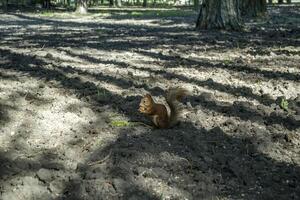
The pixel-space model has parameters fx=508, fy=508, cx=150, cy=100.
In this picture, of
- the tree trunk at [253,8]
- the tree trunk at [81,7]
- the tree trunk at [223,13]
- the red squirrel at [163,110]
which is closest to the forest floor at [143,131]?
the red squirrel at [163,110]

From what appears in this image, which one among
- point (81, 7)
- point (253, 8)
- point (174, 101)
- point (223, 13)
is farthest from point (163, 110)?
point (81, 7)

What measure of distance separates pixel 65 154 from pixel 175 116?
106 centimetres

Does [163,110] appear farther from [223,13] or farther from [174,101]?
[223,13]

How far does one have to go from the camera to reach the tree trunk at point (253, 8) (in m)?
19.2

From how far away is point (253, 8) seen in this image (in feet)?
63.2

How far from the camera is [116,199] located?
320cm

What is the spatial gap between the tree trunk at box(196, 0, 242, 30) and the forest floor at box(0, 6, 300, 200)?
5188mm

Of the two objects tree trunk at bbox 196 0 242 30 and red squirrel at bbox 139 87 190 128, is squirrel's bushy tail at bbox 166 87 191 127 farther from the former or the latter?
tree trunk at bbox 196 0 242 30

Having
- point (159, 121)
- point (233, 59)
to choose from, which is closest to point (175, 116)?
point (159, 121)

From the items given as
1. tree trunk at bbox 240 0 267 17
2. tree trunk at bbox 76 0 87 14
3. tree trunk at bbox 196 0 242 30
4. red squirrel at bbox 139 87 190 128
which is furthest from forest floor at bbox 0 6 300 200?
tree trunk at bbox 76 0 87 14

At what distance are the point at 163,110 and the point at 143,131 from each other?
249 millimetres

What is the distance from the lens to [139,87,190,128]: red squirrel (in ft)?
13.9

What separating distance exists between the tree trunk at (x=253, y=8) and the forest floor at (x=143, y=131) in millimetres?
11795

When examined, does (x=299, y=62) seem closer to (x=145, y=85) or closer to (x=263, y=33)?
(x=145, y=85)
